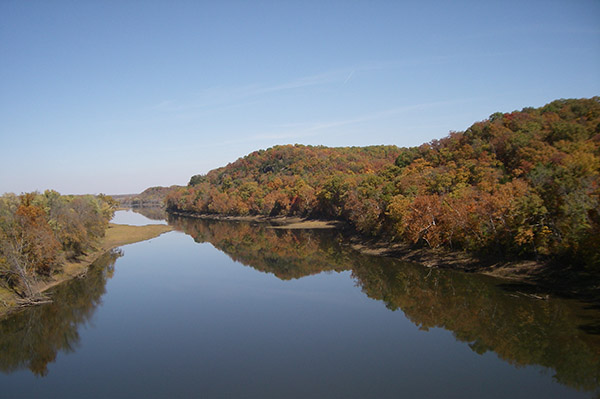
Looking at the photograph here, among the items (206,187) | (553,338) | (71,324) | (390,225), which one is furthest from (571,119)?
(206,187)

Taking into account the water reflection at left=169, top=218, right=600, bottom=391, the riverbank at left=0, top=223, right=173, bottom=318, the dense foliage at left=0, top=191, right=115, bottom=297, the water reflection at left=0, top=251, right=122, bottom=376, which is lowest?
the water reflection at left=169, top=218, right=600, bottom=391

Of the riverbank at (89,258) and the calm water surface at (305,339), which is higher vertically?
the riverbank at (89,258)

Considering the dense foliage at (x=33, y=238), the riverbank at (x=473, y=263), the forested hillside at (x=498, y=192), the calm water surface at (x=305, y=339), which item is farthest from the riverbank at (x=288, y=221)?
the dense foliage at (x=33, y=238)

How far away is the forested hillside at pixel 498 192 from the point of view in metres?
34.1

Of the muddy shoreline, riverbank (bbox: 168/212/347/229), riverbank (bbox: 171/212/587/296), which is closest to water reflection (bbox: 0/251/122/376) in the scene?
riverbank (bbox: 171/212/587/296)

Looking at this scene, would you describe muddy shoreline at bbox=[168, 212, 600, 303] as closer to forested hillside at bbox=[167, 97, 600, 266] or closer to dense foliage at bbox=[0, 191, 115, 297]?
forested hillside at bbox=[167, 97, 600, 266]

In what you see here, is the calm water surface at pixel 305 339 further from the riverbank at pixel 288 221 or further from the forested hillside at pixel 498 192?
the riverbank at pixel 288 221

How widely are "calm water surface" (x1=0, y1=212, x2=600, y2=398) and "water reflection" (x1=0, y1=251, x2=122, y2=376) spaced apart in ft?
0.41

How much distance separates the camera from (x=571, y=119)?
60.7 m

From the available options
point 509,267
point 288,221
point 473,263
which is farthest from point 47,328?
point 288,221

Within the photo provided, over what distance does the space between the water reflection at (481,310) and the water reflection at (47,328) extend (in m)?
21.0

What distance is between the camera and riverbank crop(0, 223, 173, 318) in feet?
114

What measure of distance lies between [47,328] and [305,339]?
20456 mm

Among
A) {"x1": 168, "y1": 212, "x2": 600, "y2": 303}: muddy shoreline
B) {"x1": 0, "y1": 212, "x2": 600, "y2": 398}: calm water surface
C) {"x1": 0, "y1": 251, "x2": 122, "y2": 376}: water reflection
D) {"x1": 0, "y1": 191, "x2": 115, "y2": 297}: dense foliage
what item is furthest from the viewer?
{"x1": 0, "y1": 191, "x2": 115, "y2": 297}: dense foliage
